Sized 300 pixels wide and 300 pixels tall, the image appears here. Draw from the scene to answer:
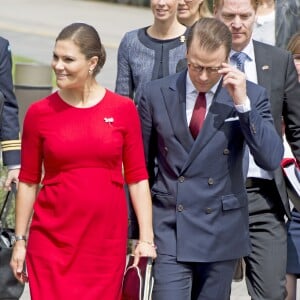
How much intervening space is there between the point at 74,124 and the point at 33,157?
254 millimetres

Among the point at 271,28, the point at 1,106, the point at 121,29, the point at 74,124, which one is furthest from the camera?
the point at 121,29

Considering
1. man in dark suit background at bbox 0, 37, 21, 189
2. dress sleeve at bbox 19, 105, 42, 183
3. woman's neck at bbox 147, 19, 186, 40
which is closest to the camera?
dress sleeve at bbox 19, 105, 42, 183

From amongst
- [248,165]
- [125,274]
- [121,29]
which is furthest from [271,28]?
[121,29]

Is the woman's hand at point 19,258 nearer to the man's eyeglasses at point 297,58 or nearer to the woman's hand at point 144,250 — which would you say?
the woman's hand at point 144,250

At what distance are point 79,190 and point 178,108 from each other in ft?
2.00

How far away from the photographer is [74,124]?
208 inches

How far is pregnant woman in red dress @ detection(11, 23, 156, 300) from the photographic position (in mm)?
5281

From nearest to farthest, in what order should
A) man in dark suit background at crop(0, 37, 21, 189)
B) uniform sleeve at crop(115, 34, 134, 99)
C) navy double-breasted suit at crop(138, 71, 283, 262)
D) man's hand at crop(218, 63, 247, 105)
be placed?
man's hand at crop(218, 63, 247, 105)
navy double-breasted suit at crop(138, 71, 283, 262)
man in dark suit background at crop(0, 37, 21, 189)
uniform sleeve at crop(115, 34, 134, 99)

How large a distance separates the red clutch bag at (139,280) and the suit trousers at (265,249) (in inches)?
33.8

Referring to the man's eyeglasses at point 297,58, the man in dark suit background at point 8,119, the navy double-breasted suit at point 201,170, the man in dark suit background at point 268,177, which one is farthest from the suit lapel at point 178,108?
the man in dark suit background at point 8,119

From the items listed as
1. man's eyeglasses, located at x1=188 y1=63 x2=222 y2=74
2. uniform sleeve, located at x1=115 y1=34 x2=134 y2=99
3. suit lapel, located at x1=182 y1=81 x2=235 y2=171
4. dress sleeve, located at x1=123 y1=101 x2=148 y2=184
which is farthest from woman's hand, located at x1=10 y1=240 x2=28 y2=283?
uniform sleeve, located at x1=115 y1=34 x2=134 y2=99

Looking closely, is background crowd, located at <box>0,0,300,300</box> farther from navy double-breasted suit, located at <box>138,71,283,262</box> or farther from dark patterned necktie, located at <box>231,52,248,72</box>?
dark patterned necktie, located at <box>231,52,248,72</box>

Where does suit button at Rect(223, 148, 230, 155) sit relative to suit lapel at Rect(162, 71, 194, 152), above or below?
below

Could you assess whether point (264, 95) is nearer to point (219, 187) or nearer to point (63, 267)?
point (219, 187)
